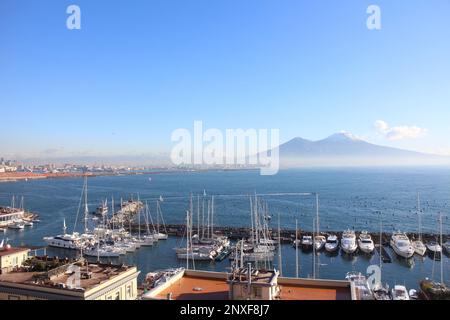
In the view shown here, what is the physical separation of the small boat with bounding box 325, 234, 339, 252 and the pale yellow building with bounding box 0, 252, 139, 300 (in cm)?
1020

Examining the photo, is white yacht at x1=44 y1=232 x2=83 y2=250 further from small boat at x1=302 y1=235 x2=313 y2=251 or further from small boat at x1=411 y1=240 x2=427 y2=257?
small boat at x1=411 y1=240 x2=427 y2=257

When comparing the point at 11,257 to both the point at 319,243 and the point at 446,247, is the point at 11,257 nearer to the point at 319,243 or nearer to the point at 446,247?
the point at 319,243

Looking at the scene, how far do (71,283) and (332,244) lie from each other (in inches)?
461

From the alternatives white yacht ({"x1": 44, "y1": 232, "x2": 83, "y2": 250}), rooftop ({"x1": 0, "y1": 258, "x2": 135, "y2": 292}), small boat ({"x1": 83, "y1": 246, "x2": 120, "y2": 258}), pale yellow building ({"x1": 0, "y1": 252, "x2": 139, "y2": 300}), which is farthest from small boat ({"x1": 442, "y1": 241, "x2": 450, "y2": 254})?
white yacht ({"x1": 44, "y1": 232, "x2": 83, "y2": 250})

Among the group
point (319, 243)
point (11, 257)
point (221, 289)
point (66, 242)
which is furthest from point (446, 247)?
point (66, 242)

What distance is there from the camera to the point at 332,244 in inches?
594

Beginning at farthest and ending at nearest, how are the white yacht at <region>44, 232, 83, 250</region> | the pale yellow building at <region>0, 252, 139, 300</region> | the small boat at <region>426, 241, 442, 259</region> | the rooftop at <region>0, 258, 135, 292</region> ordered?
1. the white yacht at <region>44, 232, 83, 250</region>
2. the small boat at <region>426, 241, 442, 259</region>
3. the rooftop at <region>0, 258, 135, 292</region>
4. the pale yellow building at <region>0, 252, 139, 300</region>

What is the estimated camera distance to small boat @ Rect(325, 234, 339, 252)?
48.2ft

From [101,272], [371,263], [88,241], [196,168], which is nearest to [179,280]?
[101,272]

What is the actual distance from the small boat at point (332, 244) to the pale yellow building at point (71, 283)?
10.2 metres

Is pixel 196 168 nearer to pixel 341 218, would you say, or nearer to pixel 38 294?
pixel 341 218

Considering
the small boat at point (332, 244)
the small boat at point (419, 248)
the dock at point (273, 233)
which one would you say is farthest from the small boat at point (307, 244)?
the small boat at point (419, 248)

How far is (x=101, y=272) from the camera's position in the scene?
237 inches
